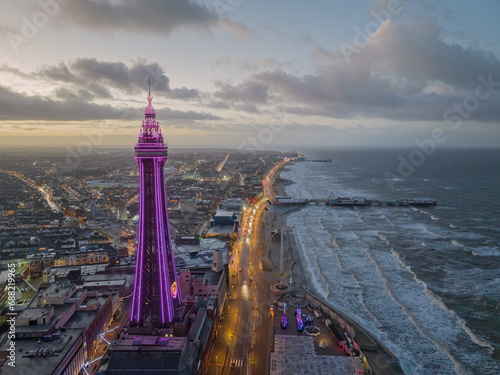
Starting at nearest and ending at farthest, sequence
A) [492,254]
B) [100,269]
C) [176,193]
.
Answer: [100,269] < [492,254] < [176,193]

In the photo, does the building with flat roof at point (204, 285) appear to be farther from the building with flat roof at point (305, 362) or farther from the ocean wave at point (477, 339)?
the ocean wave at point (477, 339)

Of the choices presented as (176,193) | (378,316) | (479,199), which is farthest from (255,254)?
(479,199)

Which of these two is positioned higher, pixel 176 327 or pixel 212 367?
pixel 176 327

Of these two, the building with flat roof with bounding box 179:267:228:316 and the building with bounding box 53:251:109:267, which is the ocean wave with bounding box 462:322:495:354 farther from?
the building with bounding box 53:251:109:267

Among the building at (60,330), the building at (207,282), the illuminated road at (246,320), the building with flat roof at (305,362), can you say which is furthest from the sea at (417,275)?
the building at (60,330)

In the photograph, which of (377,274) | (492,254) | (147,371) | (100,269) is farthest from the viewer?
(492,254)

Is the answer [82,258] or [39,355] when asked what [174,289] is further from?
[82,258]

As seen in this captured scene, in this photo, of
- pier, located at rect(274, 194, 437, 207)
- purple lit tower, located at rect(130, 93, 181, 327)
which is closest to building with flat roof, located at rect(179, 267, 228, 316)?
purple lit tower, located at rect(130, 93, 181, 327)

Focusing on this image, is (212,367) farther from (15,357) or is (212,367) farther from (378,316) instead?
(378,316)
